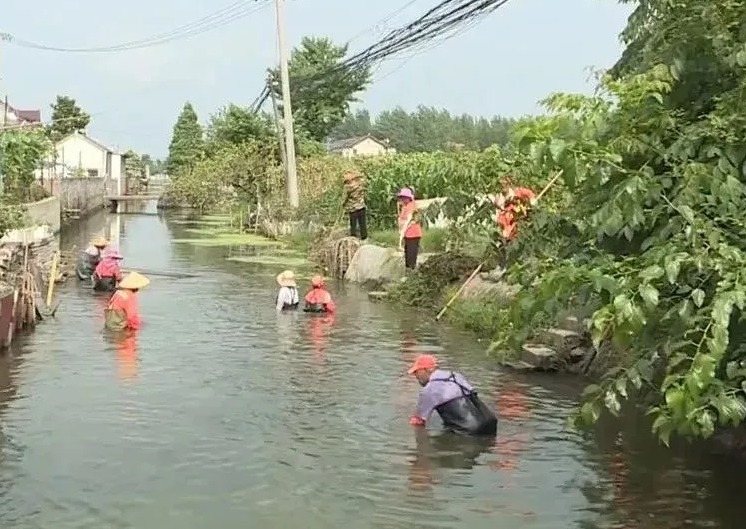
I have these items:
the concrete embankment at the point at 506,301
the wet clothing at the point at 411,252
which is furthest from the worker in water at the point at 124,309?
the wet clothing at the point at 411,252

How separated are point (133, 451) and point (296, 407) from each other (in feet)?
7.96

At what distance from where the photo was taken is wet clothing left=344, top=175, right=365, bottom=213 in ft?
89.9

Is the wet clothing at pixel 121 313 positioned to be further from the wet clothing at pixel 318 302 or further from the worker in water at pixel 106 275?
the worker in water at pixel 106 275

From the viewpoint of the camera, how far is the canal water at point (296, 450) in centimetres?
871

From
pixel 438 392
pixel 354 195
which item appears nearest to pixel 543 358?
pixel 438 392

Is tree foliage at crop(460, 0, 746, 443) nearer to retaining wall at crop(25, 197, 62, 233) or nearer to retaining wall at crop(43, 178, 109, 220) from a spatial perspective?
retaining wall at crop(25, 197, 62, 233)

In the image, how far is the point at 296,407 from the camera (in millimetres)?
12289

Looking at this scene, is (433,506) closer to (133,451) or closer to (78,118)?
(133,451)

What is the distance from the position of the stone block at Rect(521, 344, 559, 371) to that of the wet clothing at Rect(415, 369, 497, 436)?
3.58 m

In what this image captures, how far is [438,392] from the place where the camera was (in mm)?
11047

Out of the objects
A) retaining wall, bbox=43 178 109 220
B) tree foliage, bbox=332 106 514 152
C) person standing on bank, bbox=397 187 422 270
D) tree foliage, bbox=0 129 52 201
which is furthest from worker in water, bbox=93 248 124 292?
tree foliage, bbox=332 106 514 152

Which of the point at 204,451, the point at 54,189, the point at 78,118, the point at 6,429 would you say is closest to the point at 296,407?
the point at 204,451

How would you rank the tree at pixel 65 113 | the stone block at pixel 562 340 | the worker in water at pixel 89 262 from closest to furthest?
1. the stone block at pixel 562 340
2. the worker in water at pixel 89 262
3. the tree at pixel 65 113

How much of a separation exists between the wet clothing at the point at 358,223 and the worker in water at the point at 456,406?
16.9m
